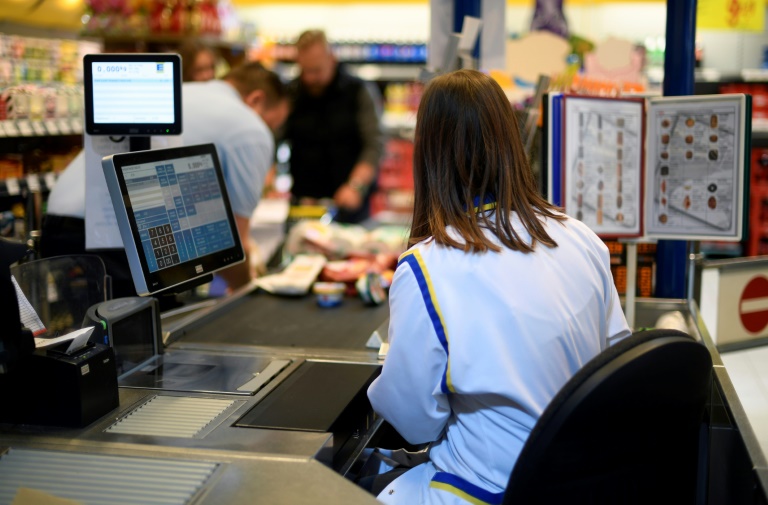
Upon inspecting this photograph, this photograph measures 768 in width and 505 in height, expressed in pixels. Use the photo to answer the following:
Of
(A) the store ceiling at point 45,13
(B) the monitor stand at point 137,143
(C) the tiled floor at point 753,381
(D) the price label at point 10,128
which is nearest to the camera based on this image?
(B) the monitor stand at point 137,143

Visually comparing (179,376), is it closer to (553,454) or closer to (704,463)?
(553,454)

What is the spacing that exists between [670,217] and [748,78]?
5204 mm

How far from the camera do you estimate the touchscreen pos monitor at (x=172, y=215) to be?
2080mm

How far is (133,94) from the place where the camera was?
2377mm

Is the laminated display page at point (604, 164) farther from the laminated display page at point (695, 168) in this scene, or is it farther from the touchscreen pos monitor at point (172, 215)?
the touchscreen pos monitor at point (172, 215)

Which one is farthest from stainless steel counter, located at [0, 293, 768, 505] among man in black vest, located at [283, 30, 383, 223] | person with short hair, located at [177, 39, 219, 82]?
man in black vest, located at [283, 30, 383, 223]

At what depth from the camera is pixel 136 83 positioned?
2369 mm

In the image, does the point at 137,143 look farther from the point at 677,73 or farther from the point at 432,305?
the point at 677,73

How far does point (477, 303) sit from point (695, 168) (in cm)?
147

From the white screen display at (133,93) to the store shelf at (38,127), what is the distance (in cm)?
136

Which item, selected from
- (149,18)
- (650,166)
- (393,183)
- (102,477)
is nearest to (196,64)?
(149,18)

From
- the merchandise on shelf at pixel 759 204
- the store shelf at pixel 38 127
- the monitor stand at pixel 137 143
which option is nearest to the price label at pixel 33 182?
Result: the store shelf at pixel 38 127

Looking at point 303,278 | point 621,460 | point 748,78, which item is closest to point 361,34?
point 748,78

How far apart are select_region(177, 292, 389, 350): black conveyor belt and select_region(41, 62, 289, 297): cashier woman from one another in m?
0.39
